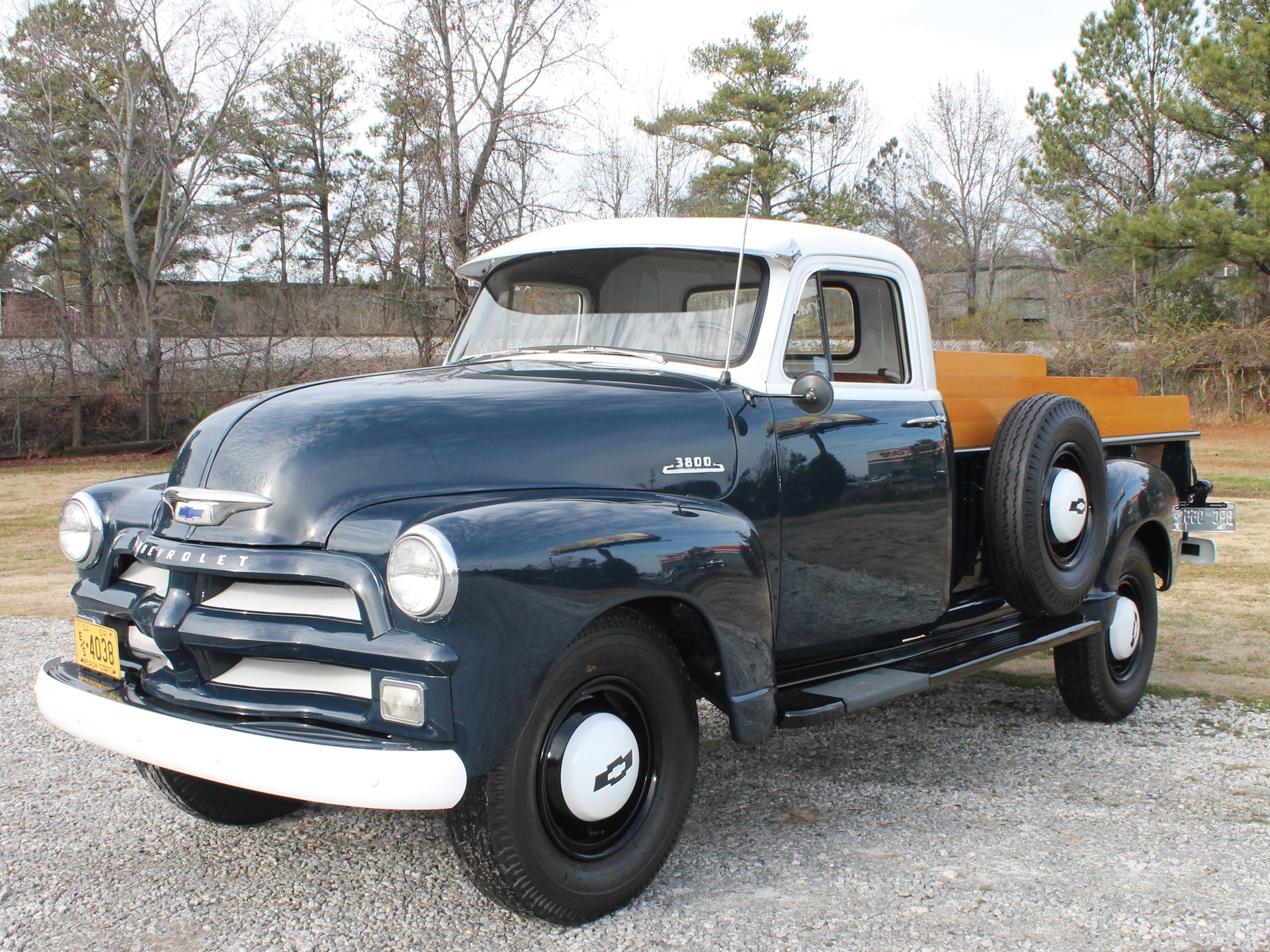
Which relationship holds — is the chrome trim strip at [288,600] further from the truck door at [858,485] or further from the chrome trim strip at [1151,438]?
the chrome trim strip at [1151,438]

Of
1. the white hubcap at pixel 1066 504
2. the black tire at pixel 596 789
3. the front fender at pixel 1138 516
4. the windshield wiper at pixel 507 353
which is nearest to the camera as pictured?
the black tire at pixel 596 789

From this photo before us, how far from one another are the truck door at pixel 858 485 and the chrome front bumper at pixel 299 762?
1.54 meters

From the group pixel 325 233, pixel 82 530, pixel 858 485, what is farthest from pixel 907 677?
pixel 325 233

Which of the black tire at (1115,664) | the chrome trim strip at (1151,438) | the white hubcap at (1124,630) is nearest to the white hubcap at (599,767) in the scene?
the black tire at (1115,664)

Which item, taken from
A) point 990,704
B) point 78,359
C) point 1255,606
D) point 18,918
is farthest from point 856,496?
point 78,359

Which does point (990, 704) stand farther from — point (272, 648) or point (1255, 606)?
point (272, 648)

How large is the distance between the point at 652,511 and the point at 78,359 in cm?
2410

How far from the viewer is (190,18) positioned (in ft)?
75.5

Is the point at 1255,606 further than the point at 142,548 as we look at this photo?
Yes

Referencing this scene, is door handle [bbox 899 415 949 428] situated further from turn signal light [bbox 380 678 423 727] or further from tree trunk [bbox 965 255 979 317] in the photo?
tree trunk [bbox 965 255 979 317]

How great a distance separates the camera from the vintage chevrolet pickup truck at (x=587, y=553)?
2.62m

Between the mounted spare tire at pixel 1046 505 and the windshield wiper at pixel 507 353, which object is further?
the mounted spare tire at pixel 1046 505

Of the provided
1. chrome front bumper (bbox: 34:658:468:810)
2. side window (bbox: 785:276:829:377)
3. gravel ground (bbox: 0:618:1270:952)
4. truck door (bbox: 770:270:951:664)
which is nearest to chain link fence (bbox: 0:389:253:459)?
gravel ground (bbox: 0:618:1270:952)

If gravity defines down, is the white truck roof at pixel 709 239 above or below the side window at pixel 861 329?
above
